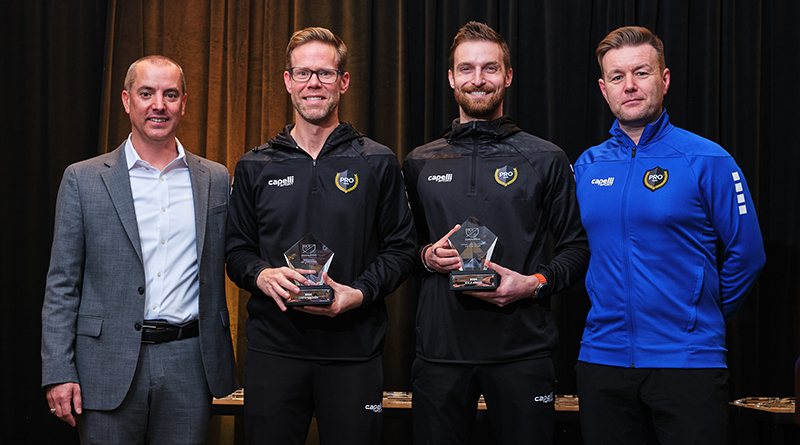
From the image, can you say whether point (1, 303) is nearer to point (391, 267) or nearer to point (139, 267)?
point (139, 267)

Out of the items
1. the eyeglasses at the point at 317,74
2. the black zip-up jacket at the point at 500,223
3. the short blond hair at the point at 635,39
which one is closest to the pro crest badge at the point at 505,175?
the black zip-up jacket at the point at 500,223

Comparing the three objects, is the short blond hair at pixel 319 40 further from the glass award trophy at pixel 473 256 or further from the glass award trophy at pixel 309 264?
the glass award trophy at pixel 473 256

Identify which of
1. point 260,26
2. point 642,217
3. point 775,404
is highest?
point 260,26

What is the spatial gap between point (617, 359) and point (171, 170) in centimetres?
195

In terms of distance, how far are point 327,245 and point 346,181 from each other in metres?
0.28

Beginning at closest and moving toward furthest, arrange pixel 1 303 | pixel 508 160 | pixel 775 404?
1. pixel 508 160
2. pixel 775 404
3. pixel 1 303

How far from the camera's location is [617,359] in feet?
7.57

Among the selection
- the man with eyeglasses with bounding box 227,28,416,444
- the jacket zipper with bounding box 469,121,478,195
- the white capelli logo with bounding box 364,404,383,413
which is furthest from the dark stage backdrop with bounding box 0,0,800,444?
the white capelli logo with bounding box 364,404,383,413

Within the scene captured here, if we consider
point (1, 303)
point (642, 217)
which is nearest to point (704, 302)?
point (642, 217)

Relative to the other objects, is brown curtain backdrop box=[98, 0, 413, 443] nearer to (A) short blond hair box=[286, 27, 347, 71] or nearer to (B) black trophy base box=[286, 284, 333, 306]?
(A) short blond hair box=[286, 27, 347, 71]

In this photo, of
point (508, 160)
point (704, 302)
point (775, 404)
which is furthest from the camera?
point (775, 404)

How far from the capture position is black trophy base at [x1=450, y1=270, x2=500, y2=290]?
2256 millimetres

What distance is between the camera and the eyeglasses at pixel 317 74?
253 centimetres

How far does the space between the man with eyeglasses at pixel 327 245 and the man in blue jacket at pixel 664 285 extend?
826mm
